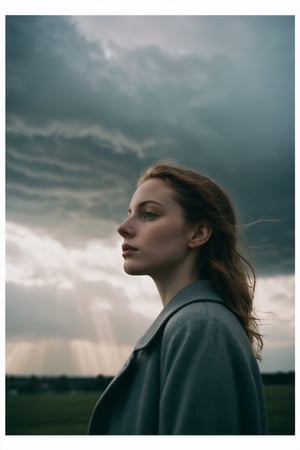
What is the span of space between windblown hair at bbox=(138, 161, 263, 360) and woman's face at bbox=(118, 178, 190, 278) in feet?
0.10

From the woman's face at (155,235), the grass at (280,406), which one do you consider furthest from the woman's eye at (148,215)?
the grass at (280,406)

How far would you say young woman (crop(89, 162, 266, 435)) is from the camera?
0.89 meters

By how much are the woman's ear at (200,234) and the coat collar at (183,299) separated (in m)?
0.09

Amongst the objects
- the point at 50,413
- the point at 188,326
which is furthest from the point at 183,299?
the point at 50,413

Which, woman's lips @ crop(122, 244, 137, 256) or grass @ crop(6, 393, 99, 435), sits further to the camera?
grass @ crop(6, 393, 99, 435)

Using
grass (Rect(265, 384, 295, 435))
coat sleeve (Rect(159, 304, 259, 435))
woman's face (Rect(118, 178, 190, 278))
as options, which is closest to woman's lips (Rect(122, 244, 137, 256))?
woman's face (Rect(118, 178, 190, 278))

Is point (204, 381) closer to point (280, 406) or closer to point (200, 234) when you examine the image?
point (200, 234)

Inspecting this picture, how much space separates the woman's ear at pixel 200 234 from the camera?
114 centimetres

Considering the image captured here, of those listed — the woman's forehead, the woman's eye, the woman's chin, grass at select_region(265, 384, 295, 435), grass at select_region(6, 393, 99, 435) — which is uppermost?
the woman's forehead

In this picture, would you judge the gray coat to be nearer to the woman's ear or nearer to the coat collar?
the coat collar

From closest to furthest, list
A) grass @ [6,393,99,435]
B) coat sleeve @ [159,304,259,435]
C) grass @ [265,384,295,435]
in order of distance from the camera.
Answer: coat sleeve @ [159,304,259,435] < grass @ [265,384,295,435] < grass @ [6,393,99,435]

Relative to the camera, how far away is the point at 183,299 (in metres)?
1.04

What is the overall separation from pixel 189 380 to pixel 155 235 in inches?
13.8
